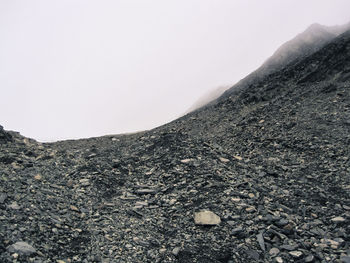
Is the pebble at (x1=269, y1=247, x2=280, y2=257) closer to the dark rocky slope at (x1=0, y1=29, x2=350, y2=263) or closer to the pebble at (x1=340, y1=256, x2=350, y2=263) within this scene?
the dark rocky slope at (x1=0, y1=29, x2=350, y2=263)

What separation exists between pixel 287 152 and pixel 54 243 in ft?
40.4

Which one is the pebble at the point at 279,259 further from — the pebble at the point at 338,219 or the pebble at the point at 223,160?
the pebble at the point at 223,160

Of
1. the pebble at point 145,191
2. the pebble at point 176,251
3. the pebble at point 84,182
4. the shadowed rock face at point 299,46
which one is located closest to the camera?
the pebble at point 176,251

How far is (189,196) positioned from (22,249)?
5898mm

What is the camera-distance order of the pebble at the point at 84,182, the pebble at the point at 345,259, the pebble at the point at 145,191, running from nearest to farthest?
1. the pebble at the point at 345,259
2. the pebble at the point at 145,191
3. the pebble at the point at 84,182

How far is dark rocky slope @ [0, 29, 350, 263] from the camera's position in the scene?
6988 mm

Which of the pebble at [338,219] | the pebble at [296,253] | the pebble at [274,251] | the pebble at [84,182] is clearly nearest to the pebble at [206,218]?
the pebble at [274,251]

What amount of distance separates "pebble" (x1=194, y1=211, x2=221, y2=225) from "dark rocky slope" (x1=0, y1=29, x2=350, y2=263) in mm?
141

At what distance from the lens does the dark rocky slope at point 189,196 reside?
6.99 metres

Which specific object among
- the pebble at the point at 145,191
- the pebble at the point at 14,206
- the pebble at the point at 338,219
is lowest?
the pebble at the point at 338,219

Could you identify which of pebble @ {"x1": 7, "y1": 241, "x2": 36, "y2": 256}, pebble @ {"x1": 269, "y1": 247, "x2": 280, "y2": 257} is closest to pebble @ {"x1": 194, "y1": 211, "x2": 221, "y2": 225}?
pebble @ {"x1": 269, "y1": 247, "x2": 280, "y2": 257}

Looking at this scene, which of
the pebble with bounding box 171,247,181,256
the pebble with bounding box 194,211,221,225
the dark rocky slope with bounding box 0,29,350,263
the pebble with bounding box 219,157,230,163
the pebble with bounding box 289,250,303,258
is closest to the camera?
the pebble with bounding box 289,250,303,258

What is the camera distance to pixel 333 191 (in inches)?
385

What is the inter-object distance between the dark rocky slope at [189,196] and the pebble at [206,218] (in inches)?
5.6
